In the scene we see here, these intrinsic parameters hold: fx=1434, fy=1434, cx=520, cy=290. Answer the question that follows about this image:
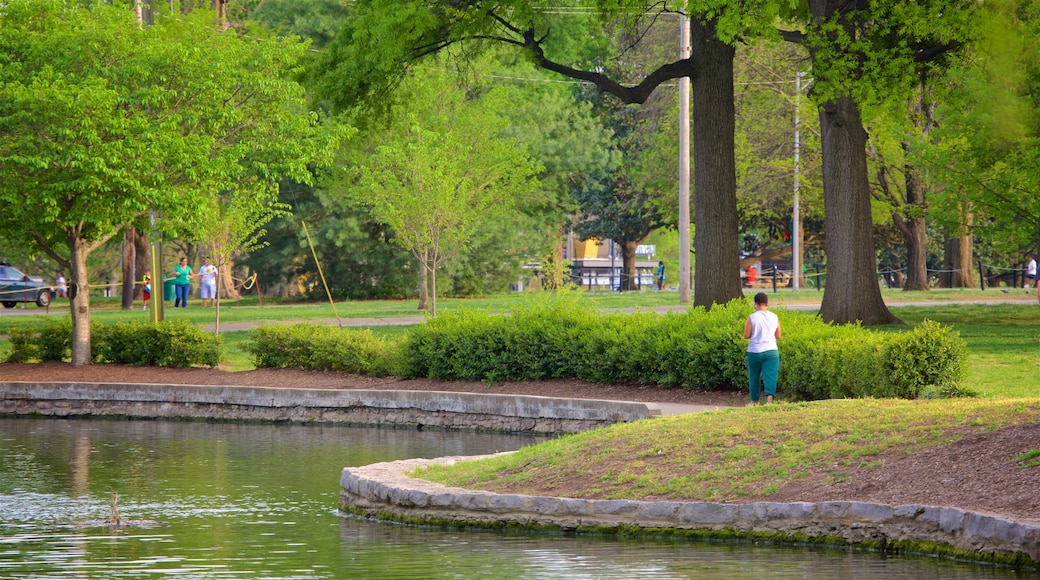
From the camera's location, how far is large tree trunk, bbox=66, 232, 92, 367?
25.2 m

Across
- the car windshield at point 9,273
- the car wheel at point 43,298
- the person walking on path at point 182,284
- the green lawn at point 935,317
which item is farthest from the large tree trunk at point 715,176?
the car windshield at point 9,273

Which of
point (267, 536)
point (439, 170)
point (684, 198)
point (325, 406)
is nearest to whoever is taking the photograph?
point (267, 536)

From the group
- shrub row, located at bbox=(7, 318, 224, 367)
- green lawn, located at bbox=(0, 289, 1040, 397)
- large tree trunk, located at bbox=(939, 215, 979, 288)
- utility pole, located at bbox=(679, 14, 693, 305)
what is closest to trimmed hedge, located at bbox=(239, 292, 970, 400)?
green lawn, located at bbox=(0, 289, 1040, 397)

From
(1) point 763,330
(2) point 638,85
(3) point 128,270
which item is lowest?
(1) point 763,330

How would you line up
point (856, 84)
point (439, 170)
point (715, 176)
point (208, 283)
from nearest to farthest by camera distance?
point (856, 84), point (715, 176), point (439, 170), point (208, 283)

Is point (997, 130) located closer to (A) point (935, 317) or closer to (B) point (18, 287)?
(A) point (935, 317)

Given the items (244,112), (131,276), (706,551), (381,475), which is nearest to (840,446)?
(706,551)

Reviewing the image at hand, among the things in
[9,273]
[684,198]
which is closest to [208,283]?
[9,273]

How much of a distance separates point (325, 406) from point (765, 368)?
7.33 m

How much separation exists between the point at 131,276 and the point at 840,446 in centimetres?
3656

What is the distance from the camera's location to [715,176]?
24.3 metres

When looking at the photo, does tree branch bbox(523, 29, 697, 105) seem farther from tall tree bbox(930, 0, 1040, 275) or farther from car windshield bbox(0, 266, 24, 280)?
car windshield bbox(0, 266, 24, 280)

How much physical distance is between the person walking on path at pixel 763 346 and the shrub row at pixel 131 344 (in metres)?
11.7

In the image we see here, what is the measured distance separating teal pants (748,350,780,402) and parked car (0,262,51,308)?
116ft
